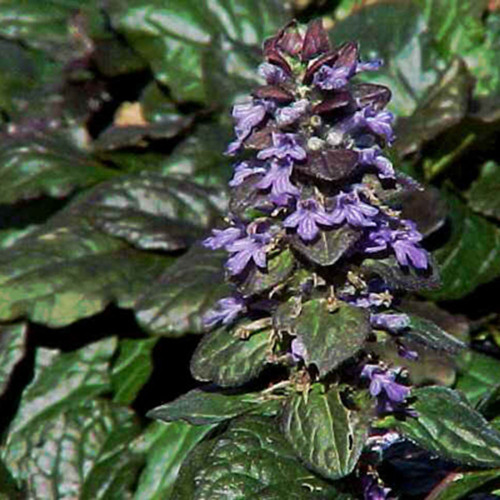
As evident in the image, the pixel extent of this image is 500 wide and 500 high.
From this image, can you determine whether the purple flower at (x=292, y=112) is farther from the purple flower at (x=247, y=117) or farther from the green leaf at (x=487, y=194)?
the green leaf at (x=487, y=194)

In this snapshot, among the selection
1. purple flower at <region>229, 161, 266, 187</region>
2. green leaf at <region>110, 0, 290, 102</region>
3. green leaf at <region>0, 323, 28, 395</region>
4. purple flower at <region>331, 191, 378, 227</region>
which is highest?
purple flower at <region>331, 191, 378, 227</region>

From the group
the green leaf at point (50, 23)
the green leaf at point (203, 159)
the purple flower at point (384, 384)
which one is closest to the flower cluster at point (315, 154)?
the purple flower at point (384, 384)

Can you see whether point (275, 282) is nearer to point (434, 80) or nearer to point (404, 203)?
point (404, 203)

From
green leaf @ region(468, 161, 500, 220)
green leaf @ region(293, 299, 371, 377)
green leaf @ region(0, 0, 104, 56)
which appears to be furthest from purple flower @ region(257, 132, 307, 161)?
green leaf @ region(0, 0, 104, 56)

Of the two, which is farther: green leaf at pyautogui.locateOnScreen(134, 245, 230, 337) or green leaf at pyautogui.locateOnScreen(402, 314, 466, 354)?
green leaf at pyautogui.locateOnScreen(134, 245, 230, 337)

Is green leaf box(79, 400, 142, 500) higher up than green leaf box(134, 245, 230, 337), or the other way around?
green leaf box(134, 245, 230, 337)

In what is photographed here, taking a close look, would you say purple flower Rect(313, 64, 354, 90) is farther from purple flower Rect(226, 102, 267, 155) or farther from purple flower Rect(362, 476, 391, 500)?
purple flower Rect(362, 476, 391, 500)
